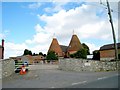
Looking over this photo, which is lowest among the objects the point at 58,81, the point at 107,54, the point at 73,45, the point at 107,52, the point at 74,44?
the point at 58,81

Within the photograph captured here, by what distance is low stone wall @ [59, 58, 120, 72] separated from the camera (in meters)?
29.1

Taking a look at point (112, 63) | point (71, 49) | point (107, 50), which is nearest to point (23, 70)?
point (112, 63)

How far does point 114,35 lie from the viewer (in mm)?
30562

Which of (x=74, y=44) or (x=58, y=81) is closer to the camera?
(x=58, y=81)

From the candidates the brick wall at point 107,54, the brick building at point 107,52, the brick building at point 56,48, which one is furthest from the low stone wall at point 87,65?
the brick building at point 56,48

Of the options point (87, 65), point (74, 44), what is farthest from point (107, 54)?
point (87, 65)

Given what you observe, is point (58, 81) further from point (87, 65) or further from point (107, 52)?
point (107, 52)

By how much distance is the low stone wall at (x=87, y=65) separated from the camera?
1144 inches

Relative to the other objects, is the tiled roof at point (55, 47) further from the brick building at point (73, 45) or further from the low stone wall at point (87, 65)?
the low stone wall at point (87, 65)

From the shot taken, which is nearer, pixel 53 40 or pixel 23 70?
pixel 23 70

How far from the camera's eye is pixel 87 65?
2897cm

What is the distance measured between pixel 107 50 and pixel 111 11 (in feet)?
185

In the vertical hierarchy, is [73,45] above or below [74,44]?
below

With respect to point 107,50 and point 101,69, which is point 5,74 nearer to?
point 101,69
